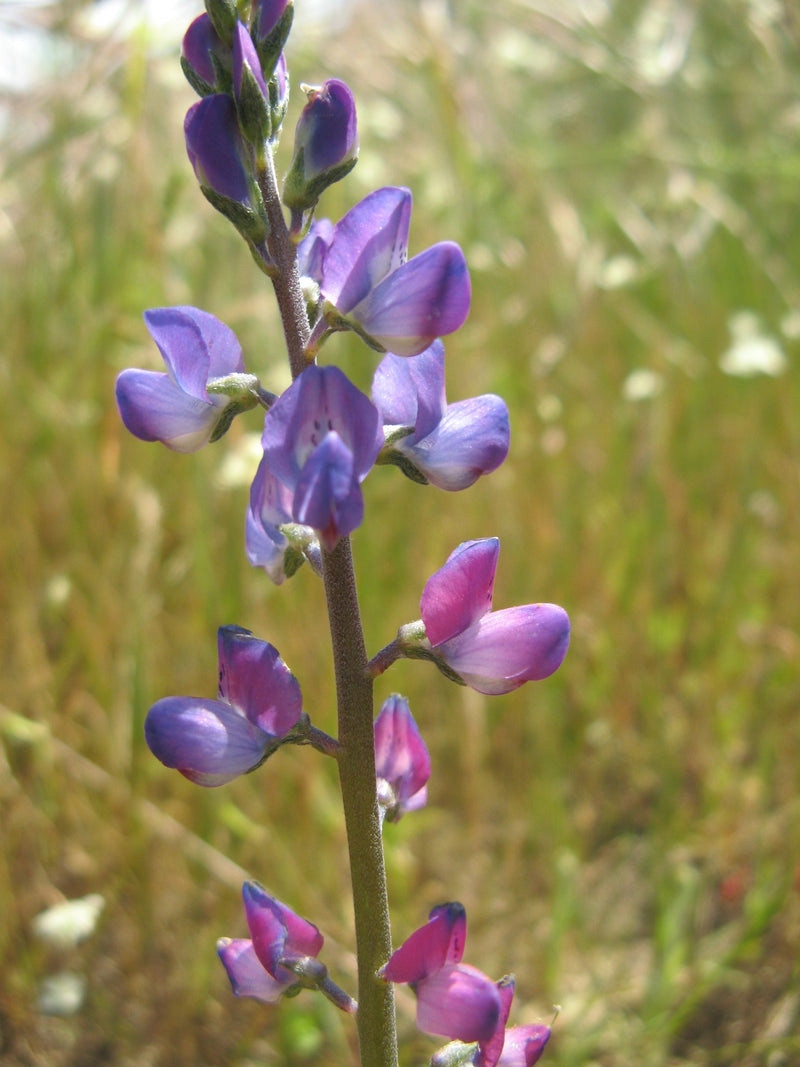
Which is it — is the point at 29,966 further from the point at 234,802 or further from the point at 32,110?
the point at 32,110

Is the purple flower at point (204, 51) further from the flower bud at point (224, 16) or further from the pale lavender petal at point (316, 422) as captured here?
the pale lavender petal at point (316, 422)

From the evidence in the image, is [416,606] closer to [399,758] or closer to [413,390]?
[399,758]

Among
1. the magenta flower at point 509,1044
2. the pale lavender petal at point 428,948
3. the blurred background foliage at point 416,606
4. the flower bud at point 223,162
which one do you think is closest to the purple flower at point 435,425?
the flower bud at point 223,162

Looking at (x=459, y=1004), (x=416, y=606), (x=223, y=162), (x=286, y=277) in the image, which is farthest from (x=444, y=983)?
(x=416, y=606)

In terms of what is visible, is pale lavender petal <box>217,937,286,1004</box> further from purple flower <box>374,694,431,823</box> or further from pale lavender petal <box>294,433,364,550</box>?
pale lavender petal <box>294,433,364,550</box>

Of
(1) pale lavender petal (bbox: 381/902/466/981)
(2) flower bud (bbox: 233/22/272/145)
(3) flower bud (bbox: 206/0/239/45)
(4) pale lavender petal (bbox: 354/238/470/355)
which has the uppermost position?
(3) flower bud (bbox: 206/0/239/45)

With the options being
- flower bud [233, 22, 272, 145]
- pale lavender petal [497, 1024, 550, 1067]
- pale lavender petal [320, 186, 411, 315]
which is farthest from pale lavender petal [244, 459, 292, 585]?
pale lavender petal [497, 1024, 550, 1067]
